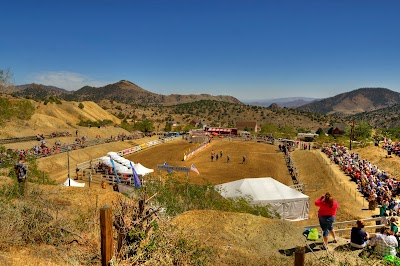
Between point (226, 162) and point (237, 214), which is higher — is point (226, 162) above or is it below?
below

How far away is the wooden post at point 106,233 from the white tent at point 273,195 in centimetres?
1336

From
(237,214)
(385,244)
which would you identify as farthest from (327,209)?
(237,214)

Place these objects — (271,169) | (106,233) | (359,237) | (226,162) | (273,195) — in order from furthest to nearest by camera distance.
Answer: (226,162) → (271,169) → (273,195) → (359,237) → (106,233)

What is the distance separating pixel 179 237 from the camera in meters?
8.51

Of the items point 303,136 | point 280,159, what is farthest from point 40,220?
point 303,136

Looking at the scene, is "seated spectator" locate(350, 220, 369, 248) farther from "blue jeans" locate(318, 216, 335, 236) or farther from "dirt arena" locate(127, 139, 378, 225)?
"dirt arena" locate(127, 139, 378, 225)

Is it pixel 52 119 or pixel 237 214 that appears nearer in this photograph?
pixel 237 214

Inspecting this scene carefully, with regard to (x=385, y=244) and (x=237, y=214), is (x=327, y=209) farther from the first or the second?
(x=237, y=214)

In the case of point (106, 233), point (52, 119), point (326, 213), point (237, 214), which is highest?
point (106, 233)

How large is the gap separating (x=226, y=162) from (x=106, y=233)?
124 ft

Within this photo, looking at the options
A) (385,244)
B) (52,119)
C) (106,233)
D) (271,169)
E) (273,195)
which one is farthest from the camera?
(52,119)

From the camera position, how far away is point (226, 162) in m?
43.0

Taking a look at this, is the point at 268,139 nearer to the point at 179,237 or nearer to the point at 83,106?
the point at 179,237

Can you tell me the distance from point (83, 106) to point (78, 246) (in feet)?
343
